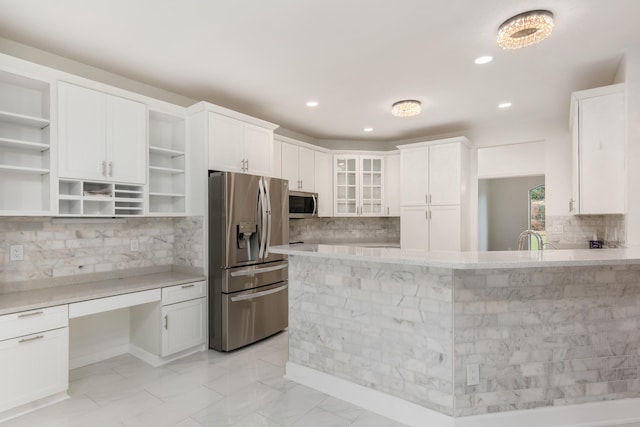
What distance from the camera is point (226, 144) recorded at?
3.45m

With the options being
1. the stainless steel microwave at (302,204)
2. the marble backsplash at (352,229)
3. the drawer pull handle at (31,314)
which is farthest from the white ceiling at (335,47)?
the marble backsplash at (352,229)

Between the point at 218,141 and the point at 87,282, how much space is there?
177 centimetres

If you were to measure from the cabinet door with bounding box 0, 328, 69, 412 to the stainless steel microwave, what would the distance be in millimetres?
2779

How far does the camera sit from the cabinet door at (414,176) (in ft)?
16.0

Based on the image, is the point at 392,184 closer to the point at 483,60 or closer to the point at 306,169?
the point at 306,169

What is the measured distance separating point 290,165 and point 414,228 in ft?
6.87

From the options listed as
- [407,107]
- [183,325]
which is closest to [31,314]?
[183,325]

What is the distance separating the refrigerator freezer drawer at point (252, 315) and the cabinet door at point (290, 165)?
1538 mm

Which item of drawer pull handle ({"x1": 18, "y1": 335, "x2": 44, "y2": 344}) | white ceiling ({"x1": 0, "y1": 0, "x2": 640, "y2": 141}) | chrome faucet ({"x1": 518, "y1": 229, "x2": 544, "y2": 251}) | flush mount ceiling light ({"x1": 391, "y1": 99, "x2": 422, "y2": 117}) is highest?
white ceiling ({"x1": 0, "y1": 0, "x2": 640, "y2": 141})

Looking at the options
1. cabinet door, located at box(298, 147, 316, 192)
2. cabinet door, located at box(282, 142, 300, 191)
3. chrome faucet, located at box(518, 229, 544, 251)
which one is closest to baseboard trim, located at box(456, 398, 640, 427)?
chrome faucet, located at box(518, 229, 544, 251)

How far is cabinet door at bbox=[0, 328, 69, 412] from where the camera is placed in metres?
2.09

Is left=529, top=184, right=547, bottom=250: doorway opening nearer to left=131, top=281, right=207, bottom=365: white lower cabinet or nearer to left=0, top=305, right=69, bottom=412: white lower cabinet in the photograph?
left=131, top=281, right=207, bottom=365: white lower cabinet

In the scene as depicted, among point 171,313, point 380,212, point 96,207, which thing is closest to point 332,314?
point 171,313

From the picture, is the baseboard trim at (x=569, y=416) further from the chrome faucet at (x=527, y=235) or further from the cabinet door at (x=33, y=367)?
the cabinet door at (x=33, y=367)
